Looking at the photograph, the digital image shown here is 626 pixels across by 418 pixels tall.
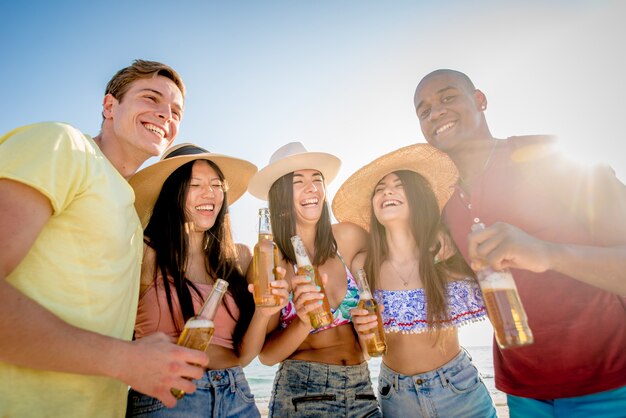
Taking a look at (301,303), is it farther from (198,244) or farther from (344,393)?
(198,244)

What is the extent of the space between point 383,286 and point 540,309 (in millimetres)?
1447

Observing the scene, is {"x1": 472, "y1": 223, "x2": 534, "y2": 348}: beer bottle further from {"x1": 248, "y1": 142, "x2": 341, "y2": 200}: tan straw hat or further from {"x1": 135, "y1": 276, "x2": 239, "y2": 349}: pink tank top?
{"x1": 248, "y1": 142, "x2": 341, "y2": 200}: tan straw hat

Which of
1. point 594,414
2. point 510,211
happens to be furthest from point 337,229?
point 594,414

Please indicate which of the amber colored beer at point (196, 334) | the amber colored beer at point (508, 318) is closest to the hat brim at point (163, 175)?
the amber colored beer at point (196, 334)

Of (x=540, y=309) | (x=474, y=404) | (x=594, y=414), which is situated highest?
(x=540, y=309)

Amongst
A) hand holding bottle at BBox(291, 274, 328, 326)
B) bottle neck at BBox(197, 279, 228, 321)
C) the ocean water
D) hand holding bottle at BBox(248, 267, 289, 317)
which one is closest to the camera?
bottle neck at BBox(197, 279, 228, 321)

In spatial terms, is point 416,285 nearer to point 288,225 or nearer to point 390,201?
point 390,201

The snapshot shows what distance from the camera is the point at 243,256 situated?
3.88 m

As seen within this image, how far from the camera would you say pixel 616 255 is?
201 centimetres

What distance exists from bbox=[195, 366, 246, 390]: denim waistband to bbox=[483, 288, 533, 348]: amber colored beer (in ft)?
6.29

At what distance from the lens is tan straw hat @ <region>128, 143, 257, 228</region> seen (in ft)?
11.4

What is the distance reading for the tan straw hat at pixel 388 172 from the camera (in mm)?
4148

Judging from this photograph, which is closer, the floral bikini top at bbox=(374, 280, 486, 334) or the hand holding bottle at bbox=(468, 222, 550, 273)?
the hand holding bottle at bbox=(468, 222, 550, 273)

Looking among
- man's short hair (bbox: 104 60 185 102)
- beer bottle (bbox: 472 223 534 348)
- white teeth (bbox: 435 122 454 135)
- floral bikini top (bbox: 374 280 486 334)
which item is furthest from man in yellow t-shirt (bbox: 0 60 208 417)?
white teeth (bbox: 435 122 454 135)
